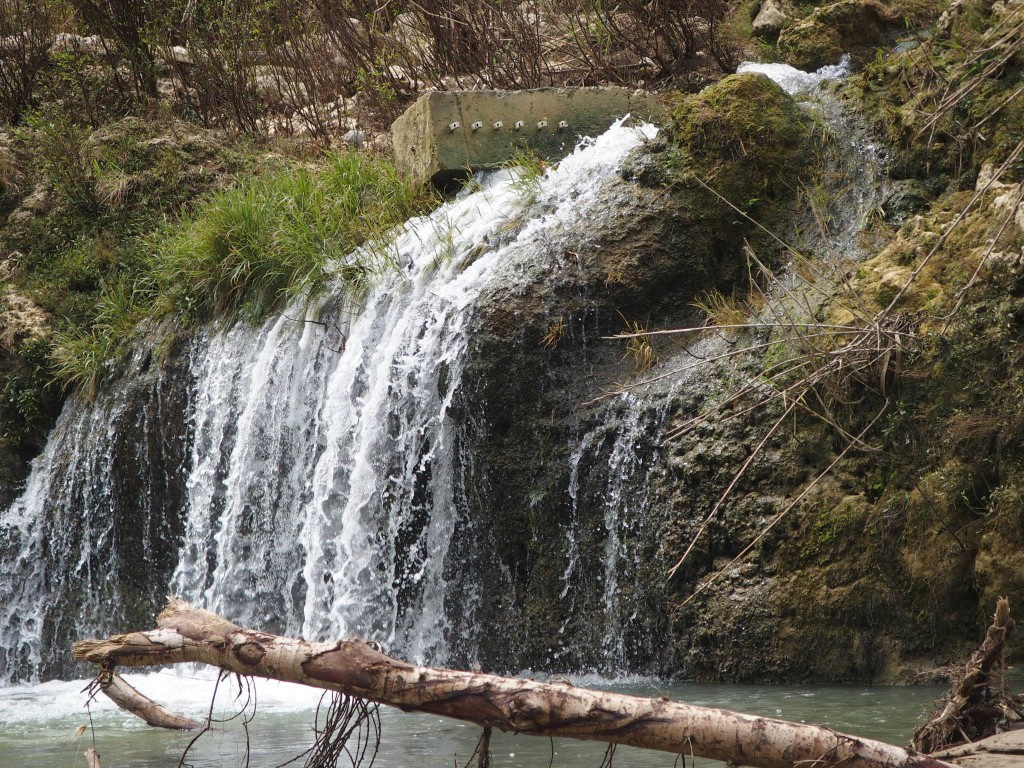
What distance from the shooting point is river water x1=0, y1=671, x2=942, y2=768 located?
176 inches

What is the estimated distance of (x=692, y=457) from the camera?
636cm

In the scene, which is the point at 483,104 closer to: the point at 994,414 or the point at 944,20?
the point at 944,20

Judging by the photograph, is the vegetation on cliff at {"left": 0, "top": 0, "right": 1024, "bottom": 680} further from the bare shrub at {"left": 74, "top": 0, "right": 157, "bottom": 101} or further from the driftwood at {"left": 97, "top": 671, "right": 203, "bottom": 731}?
the driftwood at {"left": 97, "top": 671, "right": 203, "bottom": 731}

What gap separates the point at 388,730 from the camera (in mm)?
5039

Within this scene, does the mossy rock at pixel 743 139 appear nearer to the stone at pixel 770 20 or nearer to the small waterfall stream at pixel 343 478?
the small waterfall stream at pixel 343 478

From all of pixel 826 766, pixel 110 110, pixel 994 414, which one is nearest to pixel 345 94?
pixel 110 110

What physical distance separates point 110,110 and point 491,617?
9.01m

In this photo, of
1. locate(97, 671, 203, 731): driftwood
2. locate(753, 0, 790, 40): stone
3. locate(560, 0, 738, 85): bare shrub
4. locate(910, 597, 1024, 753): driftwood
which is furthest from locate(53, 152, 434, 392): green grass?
locate(910, 597, 1024, 753): driftwood

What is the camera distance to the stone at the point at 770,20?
33.4 feet

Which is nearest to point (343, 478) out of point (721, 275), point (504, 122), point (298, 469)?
point (298, 469)

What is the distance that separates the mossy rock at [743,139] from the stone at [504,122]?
1462 millimetres

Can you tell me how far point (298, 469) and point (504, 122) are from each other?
350 cm

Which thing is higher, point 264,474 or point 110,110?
point 110,110

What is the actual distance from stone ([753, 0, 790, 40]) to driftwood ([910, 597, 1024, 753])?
7855 millimetres
